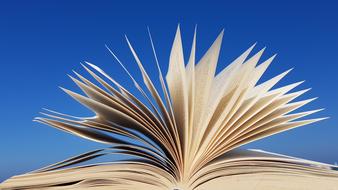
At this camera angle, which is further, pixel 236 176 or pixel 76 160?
pixel 76 160

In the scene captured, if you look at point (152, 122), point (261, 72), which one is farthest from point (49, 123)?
point (261, 72)

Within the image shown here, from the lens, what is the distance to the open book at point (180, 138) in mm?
3570

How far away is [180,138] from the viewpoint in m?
3.70

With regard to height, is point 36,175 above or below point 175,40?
below

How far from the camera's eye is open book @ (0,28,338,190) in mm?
3570

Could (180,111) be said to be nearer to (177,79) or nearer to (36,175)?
(177,79)

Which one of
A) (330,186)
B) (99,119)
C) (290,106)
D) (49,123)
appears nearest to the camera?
(330,186)

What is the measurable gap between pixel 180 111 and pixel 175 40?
0.71 m

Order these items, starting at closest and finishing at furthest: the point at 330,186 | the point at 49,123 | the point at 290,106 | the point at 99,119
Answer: the point at 330,186 → the point at 49,123 → the point at 99,119 → the point at 290,106

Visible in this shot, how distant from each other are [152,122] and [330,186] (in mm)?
1524

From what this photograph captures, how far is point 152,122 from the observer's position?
146 inches

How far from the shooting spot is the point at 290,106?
4383 millimetres

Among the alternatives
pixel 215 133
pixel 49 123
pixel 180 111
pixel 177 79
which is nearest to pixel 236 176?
pixel 215 133

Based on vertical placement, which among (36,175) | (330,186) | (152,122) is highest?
(152,122)
